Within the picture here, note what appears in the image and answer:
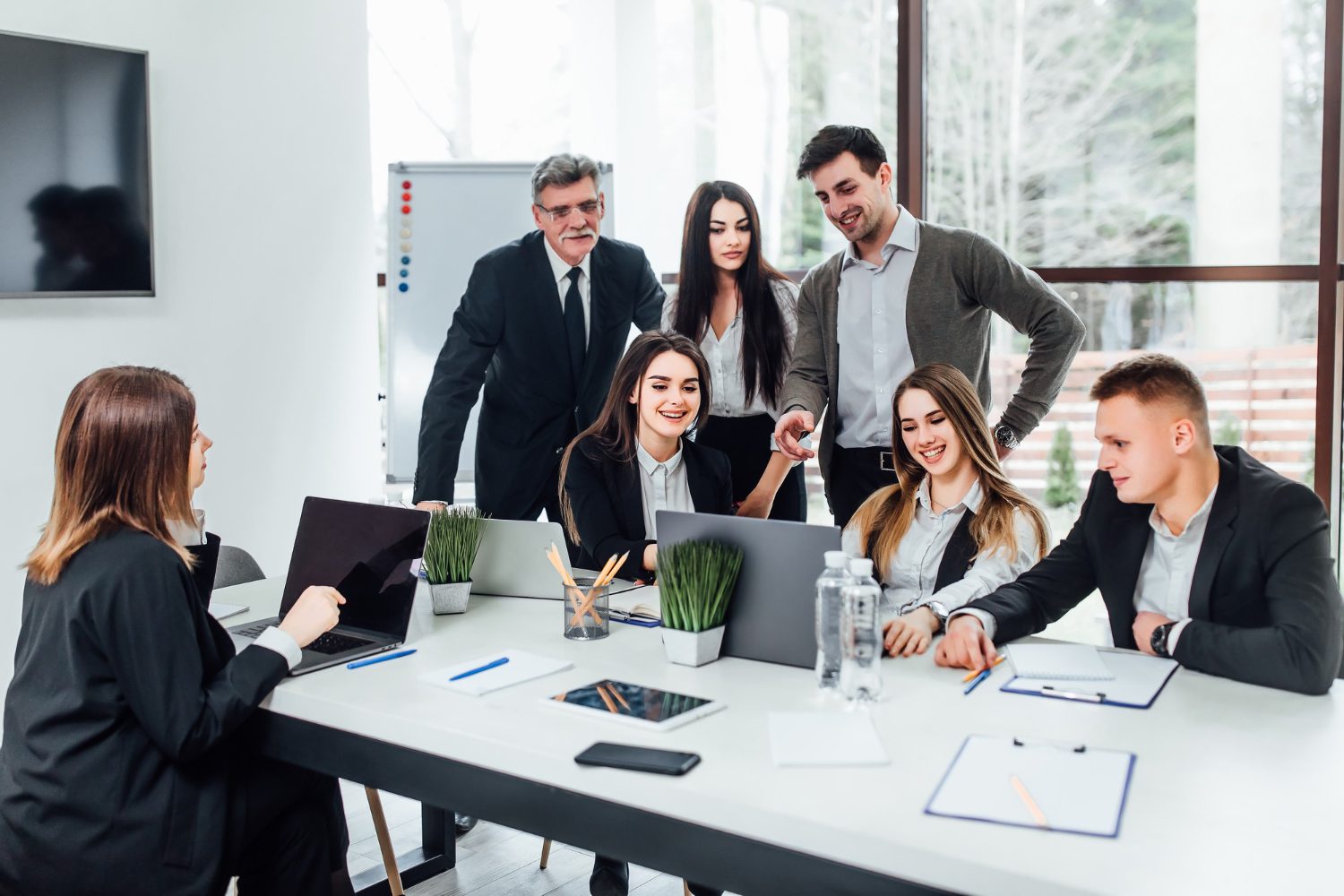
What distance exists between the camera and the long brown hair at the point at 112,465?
1741mm

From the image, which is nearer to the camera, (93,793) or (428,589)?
(93,793)

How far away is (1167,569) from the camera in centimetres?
199

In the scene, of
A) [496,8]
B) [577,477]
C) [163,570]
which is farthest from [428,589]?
[496,8]

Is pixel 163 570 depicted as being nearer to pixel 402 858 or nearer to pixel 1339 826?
pixel 402 858

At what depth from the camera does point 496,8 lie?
17.1 ft

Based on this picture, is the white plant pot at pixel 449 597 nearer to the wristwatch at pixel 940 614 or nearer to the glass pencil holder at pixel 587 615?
the glass pencil holder at pixel 587 615

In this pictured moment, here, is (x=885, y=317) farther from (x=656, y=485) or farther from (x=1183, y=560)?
(x=1183, y=560)

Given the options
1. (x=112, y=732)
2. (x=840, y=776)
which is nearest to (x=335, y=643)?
(x=112, y=732)

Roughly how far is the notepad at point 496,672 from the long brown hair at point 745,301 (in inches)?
61.9

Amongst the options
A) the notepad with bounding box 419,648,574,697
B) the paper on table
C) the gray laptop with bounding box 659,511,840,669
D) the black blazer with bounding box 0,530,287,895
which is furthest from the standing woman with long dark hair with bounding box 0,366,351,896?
the gray laptop with bounding box 659,511,840,669

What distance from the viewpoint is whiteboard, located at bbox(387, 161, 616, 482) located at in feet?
14.4

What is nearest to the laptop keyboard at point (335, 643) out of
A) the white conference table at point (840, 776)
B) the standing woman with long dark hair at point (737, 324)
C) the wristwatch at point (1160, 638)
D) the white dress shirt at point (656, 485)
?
the white conference table at point (840, 776)

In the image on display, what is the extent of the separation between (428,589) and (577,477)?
1.55 ft

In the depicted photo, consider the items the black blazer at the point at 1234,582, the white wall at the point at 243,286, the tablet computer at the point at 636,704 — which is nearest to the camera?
the tablet computer at the point at 636,704
